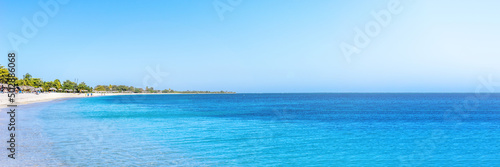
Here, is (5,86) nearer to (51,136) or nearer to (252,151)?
(51,136)

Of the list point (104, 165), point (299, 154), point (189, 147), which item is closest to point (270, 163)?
point (299, 154)

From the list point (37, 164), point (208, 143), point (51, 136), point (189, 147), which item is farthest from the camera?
point (51, 136)

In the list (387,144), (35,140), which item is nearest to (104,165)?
(35,140)

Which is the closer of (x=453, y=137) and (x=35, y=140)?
(x=35, y=140)

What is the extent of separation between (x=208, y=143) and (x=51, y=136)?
1051cm

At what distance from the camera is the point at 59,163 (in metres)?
13.9

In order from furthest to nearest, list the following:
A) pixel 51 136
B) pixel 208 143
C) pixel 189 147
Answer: pixel 51 136 < pixel 208 143 < pixel 189 147

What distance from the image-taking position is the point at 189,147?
1842 centimetres

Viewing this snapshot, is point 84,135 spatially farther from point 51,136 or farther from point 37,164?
point 37,164

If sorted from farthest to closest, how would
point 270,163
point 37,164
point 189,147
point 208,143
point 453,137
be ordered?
point 453,137 → point 208,143 → point 189,147 → point 270,163 → point 37,164

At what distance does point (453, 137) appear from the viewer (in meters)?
23.6

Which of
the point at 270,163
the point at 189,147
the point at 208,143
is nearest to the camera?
the point at 270,163

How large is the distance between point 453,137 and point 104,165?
→ 23.0 m

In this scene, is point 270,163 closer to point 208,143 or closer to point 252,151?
point 252,151
